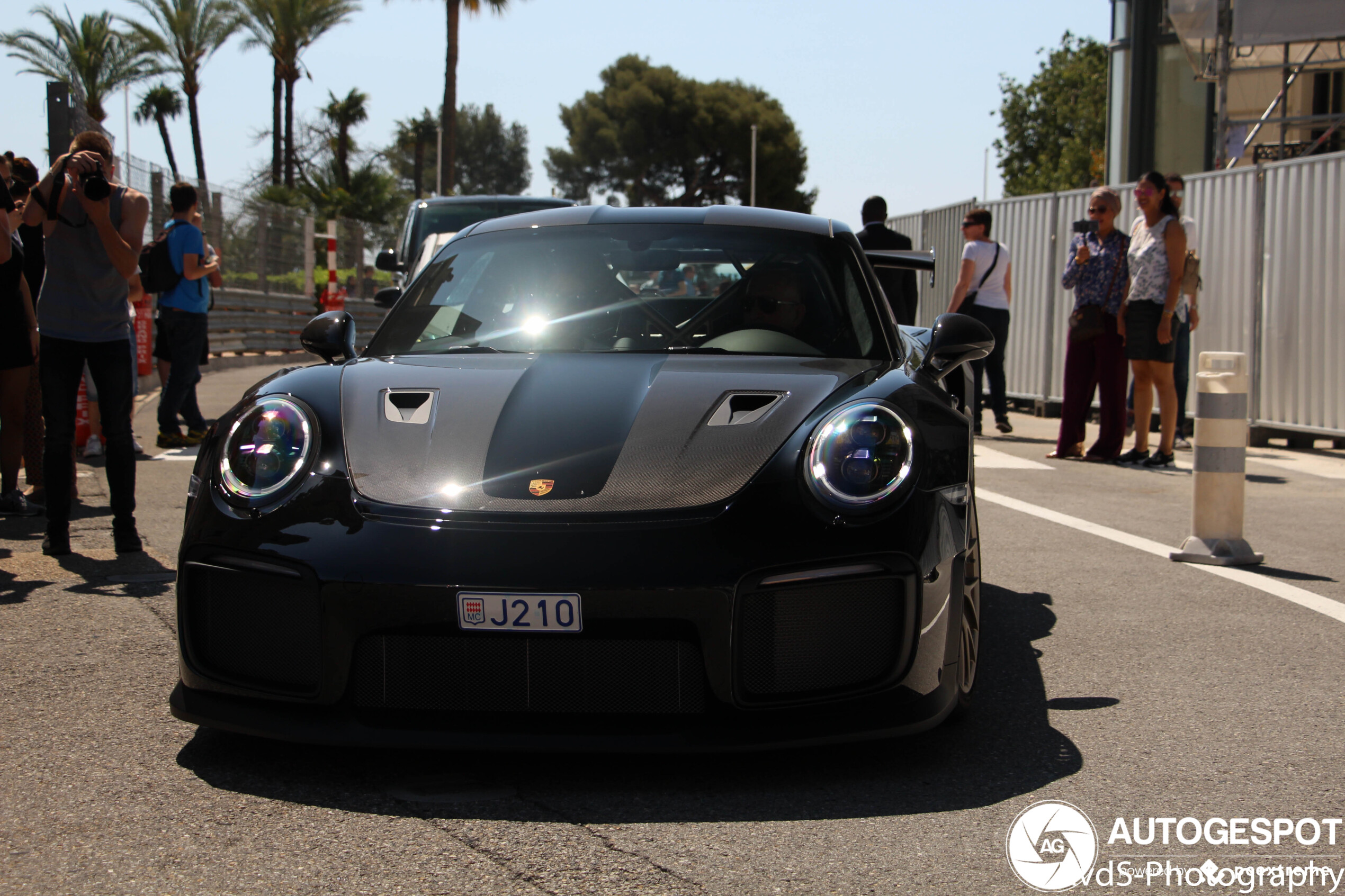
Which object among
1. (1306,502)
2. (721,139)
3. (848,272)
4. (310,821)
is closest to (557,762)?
(310,821)

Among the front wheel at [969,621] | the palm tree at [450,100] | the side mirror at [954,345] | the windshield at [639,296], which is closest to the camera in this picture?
the front wheel at [969,621]

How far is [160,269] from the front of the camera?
915 centimetres

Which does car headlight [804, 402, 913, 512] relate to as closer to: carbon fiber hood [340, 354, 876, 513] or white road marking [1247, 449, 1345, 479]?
carbon fiber hood [340, 354, 876, 513]

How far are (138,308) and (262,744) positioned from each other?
935 cm

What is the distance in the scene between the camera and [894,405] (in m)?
3.20

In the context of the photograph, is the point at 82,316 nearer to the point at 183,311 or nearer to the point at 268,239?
the point at 183,311

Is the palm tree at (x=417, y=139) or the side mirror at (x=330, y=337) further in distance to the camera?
the palm tree at (x=417, y=139)

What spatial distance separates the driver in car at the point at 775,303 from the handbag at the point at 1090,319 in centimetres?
599

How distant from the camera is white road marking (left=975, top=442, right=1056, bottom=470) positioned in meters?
9.20

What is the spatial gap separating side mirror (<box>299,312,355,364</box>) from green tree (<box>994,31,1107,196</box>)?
196 feet

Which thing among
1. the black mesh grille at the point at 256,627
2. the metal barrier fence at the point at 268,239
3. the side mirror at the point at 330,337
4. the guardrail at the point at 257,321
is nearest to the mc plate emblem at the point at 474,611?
the black mesh grille at the point at 256,627

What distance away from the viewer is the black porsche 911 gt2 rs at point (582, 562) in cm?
281

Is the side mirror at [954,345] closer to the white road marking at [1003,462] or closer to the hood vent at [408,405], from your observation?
the hood vent at [408,405]

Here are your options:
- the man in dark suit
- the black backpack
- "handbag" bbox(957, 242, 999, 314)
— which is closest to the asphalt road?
the black backpack
